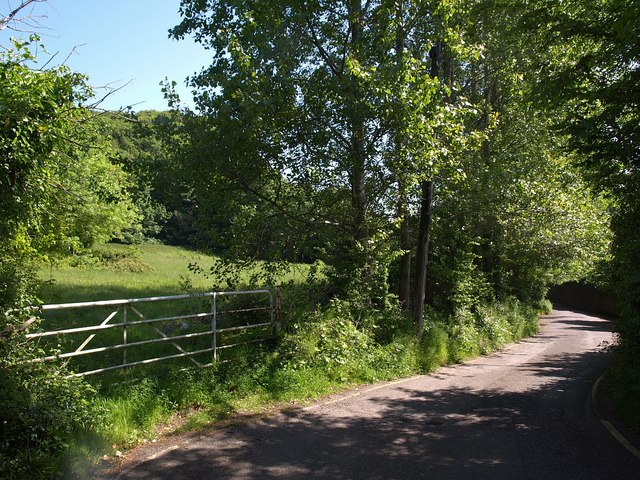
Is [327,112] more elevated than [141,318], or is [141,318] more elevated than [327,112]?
[327,112]

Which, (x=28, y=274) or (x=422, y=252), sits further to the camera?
(x=422, y=252)

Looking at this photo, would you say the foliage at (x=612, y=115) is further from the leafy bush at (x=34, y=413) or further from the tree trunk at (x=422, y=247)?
the leafy bush at (x=34, y=413)

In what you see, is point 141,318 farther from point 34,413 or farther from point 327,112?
point 327,112

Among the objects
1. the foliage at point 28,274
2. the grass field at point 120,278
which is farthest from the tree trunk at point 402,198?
the foliage at point 28,274

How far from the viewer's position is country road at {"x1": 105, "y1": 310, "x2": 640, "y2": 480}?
18.6 feet

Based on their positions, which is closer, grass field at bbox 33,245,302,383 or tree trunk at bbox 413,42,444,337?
grass field at bbox 33,245,302,383

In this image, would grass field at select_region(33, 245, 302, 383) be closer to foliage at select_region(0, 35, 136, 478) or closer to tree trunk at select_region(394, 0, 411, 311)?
foliage at select_region(0, 35, 136, 478)

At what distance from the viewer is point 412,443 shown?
22.1 ft

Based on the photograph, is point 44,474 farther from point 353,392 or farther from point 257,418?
point 353,392

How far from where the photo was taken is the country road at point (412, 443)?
567 cm

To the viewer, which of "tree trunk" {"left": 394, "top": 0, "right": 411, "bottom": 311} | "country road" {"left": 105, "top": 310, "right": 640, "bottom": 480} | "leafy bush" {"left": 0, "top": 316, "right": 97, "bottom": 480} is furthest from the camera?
"tree trunk" {"left": 394, "top": 0, "right": 411, "bottom": 311}

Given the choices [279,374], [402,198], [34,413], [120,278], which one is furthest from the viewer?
[120,278]

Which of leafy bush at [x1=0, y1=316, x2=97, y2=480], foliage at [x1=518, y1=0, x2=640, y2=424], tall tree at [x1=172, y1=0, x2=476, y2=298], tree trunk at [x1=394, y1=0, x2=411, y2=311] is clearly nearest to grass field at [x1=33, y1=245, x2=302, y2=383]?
leafy bush at [x1=0, y1=316, x2=97, y2=480]

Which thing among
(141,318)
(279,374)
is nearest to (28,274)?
(141,318)
